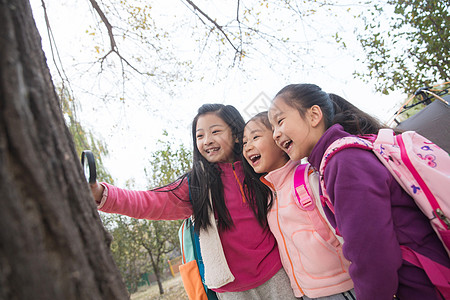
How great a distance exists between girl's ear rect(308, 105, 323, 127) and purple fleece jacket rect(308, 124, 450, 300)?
0.37 m

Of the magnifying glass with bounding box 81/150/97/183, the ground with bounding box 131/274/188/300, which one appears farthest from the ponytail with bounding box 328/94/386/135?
the ground with bounding box 131/274/188/300

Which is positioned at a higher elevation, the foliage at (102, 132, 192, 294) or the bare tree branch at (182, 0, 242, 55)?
the bare tree branch at (182, 0, 242, 55)

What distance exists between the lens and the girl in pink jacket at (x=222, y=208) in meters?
1.55

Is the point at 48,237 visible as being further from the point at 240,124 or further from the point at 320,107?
the point at 240,124

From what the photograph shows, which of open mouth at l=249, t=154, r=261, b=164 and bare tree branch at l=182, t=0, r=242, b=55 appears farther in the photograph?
bare tree branch at l=182, t=0, r=242, b=55

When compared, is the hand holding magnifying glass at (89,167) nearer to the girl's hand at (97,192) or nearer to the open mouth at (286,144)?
the girl's hand at (97,192)

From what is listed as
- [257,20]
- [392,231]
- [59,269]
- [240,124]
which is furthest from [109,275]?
[257,20]

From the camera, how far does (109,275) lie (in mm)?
572

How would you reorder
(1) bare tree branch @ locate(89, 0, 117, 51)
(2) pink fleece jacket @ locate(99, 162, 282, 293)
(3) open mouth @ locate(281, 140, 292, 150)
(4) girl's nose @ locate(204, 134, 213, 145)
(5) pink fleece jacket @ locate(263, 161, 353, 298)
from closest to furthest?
(5) pink fleece jacket @ locate(263, 161, 353, 298) → (3) open mouth @ locate(281, 140, 292, 150) → (2) pink fleece jacket @ locate(99, 162, 282, 293) → (4) girl's nose @ locate(204, 134, 213, 145) → (1) bare tree branch @ locate(89, 0, 117, 51)

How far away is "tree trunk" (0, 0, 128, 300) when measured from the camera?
411 mm

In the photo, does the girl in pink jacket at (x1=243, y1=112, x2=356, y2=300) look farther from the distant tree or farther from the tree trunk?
the distant tree

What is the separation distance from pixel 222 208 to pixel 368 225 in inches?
37.0

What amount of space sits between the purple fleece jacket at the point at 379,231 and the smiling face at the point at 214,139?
0.95m

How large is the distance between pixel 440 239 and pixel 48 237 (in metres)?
1.18
